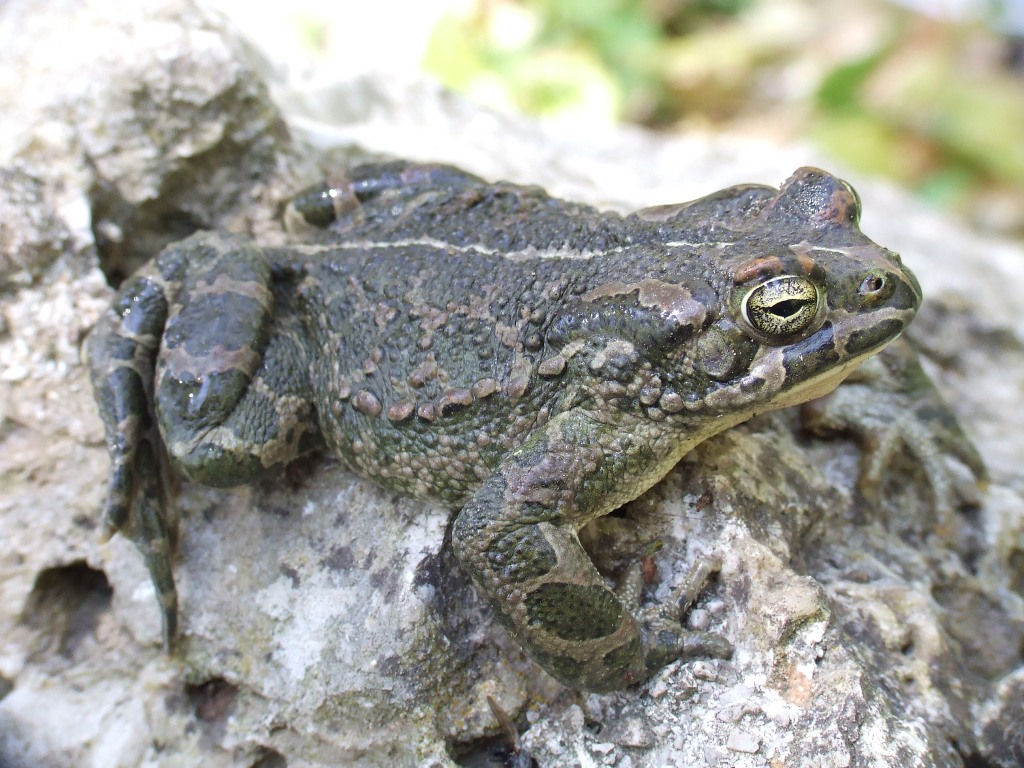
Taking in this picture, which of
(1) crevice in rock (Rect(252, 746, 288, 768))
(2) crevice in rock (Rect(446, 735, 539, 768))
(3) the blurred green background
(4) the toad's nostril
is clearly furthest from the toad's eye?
(3) the blurred green background

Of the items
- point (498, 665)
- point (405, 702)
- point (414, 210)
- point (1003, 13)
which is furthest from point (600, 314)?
point (1003, 13)

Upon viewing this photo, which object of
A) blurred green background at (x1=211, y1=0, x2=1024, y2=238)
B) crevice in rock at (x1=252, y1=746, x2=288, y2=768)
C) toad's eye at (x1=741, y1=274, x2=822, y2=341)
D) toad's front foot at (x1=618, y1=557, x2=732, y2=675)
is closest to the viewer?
toad's eye at (x1=741, y1=274, x2=822, y2=341)

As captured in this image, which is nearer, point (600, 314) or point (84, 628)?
point (600, 314)

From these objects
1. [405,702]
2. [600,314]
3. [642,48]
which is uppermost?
[600,314]

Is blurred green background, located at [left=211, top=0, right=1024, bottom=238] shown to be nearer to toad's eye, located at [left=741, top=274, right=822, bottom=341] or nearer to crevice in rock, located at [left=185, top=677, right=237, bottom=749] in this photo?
toad's eye, located at [left=741, top=274, right=822, bottom=341]

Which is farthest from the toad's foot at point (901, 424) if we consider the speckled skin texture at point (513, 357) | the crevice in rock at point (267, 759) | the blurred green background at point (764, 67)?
the blurred green background at point (764, 67)

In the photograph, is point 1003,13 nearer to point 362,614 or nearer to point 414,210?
point 414,210
